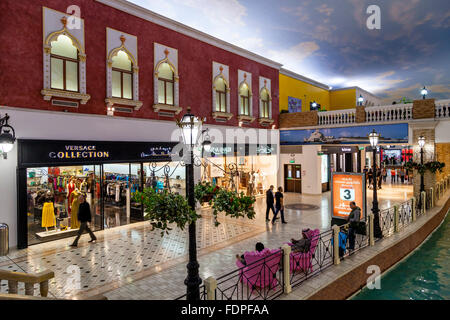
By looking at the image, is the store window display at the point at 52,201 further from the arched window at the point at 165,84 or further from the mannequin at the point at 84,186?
A: the arched window at the point at 165,84

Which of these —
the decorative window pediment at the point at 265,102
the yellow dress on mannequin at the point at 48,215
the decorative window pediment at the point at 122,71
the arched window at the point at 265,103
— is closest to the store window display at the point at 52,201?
the yellow dress on mannequin at the point at 48,215

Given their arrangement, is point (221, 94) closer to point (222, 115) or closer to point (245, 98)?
point (222, 115)

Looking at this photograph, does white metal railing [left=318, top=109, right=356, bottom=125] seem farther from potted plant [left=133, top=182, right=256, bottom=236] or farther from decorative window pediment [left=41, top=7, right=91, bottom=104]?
potted plant [left=133, top=182, right=256, bottom=236]

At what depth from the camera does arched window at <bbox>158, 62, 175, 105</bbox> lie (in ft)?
40.0

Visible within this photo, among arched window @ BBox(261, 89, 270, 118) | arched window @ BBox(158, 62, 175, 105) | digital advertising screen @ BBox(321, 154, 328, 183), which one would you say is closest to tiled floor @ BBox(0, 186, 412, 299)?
arched window @ BBox(158, 62, 175, 105)

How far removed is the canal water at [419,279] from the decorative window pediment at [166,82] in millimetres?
9251

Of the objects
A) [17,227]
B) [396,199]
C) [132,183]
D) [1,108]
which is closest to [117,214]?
[132,183]

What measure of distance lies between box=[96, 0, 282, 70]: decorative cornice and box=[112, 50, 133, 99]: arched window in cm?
160

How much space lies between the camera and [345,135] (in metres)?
16.3

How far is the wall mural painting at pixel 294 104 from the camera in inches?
787

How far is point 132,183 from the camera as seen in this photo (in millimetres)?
11523

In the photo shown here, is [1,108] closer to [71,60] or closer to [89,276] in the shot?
[71,60]

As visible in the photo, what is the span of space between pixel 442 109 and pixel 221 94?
10.1 m

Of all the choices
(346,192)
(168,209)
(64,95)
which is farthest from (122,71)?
(346,192)
